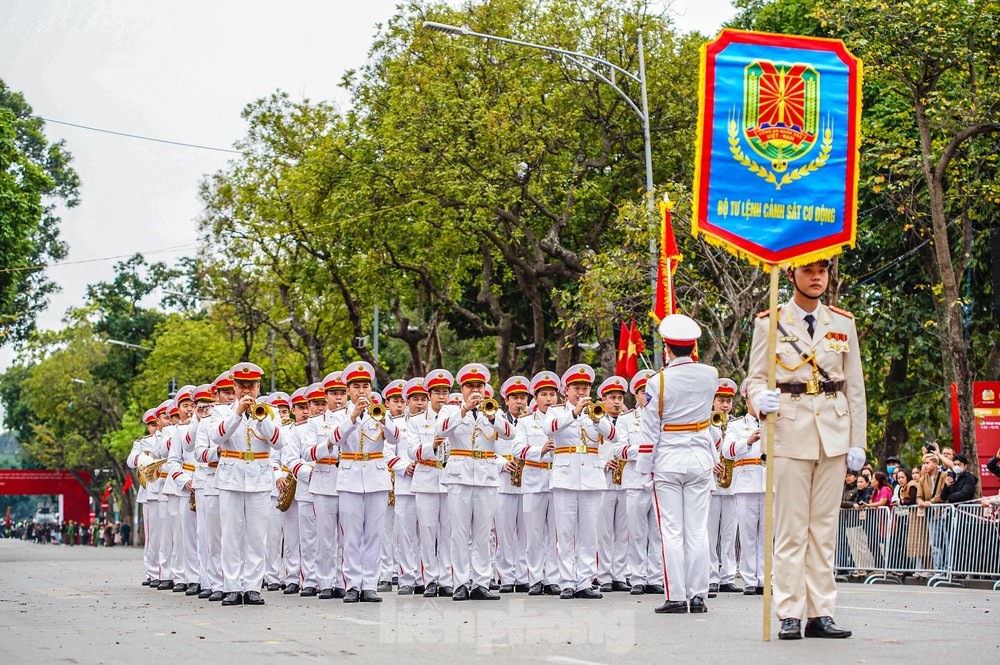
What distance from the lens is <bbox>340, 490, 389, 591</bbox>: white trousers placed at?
1424 cm

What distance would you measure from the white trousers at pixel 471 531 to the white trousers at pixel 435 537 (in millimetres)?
272

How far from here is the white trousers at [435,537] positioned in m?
14.2

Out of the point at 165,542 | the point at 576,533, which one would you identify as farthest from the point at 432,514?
the point at 165,542

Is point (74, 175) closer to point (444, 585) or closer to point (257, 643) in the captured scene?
point (444, 585)

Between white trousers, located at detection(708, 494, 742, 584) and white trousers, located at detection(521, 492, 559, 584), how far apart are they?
5.57 ft

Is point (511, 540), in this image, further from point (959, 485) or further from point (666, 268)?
point (959, 485)

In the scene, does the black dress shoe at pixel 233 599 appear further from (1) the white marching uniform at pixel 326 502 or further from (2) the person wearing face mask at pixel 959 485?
(2) the person wearing face mask at pixel 959 485

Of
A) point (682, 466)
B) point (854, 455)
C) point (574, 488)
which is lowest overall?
point (574, 488)

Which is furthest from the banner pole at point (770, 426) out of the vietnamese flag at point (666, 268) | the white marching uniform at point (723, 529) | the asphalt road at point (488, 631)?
the vietnamese flag at point (666, 268)

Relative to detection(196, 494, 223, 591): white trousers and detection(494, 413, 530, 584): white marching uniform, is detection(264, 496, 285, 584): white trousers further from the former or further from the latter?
detection(494, 413, 530, 584): white marching uniform

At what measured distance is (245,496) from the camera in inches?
541

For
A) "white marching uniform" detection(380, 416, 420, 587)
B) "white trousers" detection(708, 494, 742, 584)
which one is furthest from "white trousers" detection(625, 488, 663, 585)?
"white marching uniform" detection(380, 416, 420, 587)

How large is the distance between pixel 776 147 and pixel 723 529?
22.9 ft

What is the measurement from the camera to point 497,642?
9.31 meters
